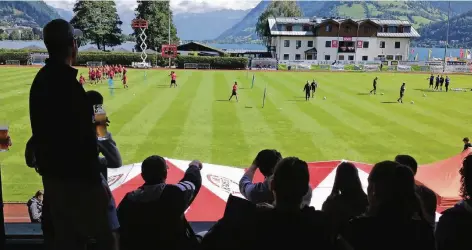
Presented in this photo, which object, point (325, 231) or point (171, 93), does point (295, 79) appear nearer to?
point (171, 93)

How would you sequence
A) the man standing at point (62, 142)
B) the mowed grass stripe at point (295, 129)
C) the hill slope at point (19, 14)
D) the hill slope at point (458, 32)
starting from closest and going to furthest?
the man standing at point (62, 142) < the hill slope at point (19, 14) < the mowed grass stripe at point (295, 129) < the hill slope at point (458, 32)

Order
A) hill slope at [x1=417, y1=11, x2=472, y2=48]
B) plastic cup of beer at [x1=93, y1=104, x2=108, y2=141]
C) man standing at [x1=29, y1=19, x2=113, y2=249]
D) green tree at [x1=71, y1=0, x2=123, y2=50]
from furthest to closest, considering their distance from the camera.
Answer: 1. hill slope at [x1=417, y1=11, x2=472, y2=48]
2. green tree at [x1=71, y1=0, x2=123, y2=50]
3. plastic cup of beer at [x1=93, y1=104, x2=108, y2=141]
4. man standing at [x1=29, y1=19, x2=113, y2=249]

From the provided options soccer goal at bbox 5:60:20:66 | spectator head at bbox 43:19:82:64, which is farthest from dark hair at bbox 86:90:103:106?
soccer goal at bbox 5:60:20:66

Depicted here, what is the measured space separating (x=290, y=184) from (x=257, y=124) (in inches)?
592

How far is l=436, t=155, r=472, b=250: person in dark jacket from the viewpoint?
2.53m

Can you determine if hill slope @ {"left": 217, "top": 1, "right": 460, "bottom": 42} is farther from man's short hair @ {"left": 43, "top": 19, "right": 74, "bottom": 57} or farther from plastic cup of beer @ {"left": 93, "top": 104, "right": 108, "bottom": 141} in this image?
man's short hair @ {"left": 43, "top": 19, "right": 74, "bottom": 57}

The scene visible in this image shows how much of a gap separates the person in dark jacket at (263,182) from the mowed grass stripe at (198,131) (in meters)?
9.02

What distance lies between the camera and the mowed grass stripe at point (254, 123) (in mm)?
14031

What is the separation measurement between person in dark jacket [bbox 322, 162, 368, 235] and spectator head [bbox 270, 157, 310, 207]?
28.2 inches

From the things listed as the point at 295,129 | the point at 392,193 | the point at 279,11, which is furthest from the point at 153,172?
the point at 279,11

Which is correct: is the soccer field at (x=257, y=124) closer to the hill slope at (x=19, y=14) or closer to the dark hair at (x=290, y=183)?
the hill slope at (x=19, y=14)

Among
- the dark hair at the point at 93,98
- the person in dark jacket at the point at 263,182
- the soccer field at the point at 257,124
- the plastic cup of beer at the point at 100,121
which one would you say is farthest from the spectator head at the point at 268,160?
the soccer field at the point at 257,124

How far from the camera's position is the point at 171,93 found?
2544 centimetres

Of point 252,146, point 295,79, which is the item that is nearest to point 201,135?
point 252,146
